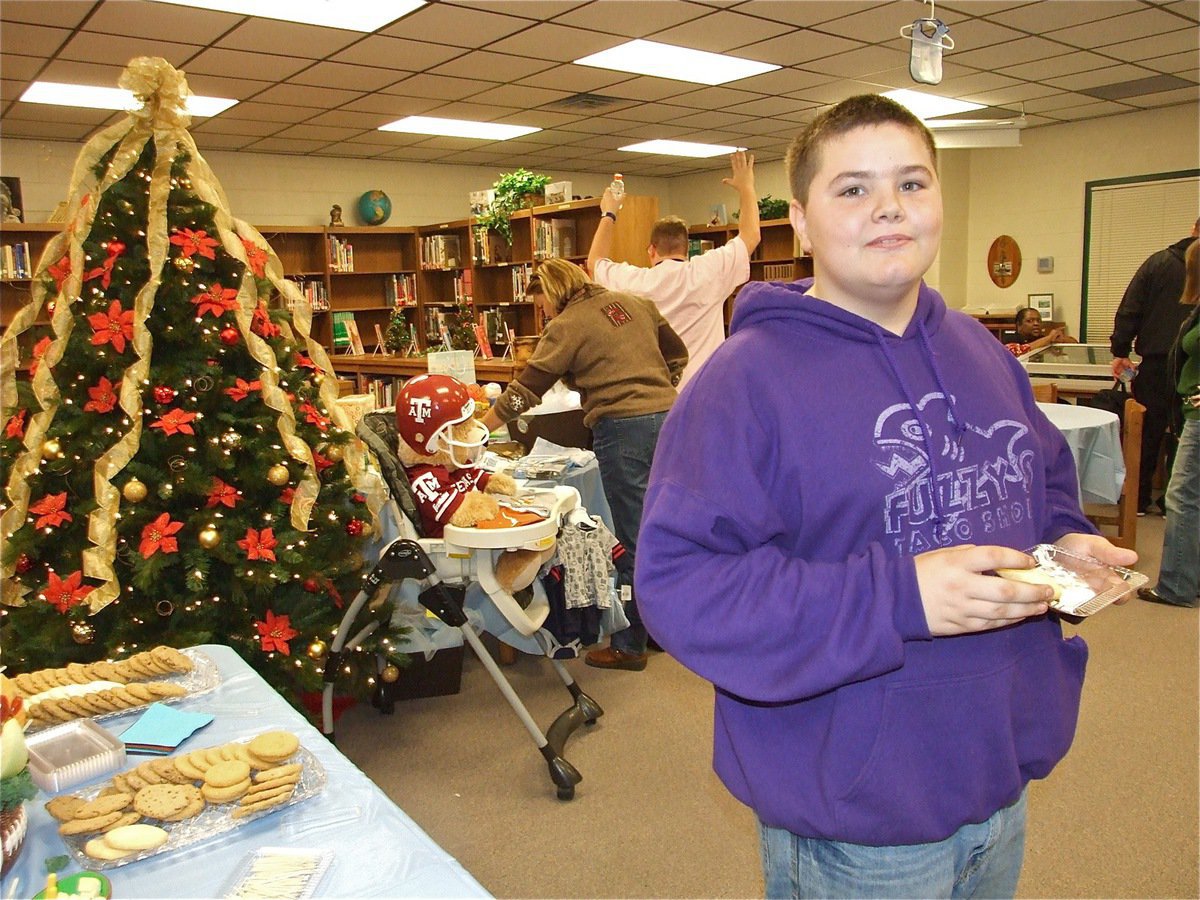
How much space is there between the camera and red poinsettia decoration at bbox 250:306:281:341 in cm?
263

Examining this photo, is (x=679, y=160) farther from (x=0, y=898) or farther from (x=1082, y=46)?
(x=0, y=898)

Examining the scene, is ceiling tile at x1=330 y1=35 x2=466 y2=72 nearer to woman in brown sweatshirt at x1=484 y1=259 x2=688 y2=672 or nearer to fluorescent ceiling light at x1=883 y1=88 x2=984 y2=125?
woman in brown sweatshirt at x1=484 y1=259 x2=688 y2=672

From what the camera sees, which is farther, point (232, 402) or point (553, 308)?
point (553, 308)

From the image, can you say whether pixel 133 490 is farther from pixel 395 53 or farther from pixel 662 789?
pixel 395 53

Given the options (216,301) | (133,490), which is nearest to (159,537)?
(133,490)

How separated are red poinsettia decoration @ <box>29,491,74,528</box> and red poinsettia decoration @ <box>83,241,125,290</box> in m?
0.59

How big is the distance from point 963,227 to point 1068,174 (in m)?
1.07

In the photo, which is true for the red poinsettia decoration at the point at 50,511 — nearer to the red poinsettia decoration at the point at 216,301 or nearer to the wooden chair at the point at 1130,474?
the red poinsettia decoration at the point at 216,301

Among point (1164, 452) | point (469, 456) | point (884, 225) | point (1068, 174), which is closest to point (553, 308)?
point (469, 456)

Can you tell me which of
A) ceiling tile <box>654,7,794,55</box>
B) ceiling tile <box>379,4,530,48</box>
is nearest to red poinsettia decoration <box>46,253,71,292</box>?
ceiling tile <box>379,4,530,48</box>

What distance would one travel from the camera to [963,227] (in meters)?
9.31

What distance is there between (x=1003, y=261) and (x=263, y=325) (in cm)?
836

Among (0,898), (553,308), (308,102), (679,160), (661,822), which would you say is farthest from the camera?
(679,160)

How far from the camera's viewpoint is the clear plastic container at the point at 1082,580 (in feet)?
3.23
